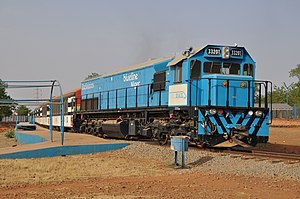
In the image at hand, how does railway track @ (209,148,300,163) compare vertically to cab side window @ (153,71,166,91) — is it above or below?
below

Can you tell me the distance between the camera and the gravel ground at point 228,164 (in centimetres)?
1021

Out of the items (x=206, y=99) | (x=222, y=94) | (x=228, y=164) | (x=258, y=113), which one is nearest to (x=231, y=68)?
(x=222, y=94)

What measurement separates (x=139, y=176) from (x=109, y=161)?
2983mm

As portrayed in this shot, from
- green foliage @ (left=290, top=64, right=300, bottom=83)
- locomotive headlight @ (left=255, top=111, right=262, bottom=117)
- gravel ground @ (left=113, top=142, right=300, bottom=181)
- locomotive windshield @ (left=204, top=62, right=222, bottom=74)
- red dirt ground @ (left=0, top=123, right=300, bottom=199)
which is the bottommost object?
red dirt ground @ (left=0, top=123, right=300, bottom=199)

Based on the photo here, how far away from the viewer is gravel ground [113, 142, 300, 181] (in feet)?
33.5

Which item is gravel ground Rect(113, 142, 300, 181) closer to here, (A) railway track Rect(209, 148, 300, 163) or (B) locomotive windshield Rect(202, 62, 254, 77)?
(A) railway track Rect(209, 148, 300, 163)

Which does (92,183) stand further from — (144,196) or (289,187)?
(289,187)

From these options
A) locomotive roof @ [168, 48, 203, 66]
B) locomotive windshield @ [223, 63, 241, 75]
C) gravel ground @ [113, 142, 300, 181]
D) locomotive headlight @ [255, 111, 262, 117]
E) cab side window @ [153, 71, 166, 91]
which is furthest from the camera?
cab side window @ [153, 71, 166, 91]

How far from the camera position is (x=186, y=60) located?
49.8 ft

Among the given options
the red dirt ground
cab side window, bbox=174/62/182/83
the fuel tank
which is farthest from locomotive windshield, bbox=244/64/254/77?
the fuel tank

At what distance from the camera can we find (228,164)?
11672 mm

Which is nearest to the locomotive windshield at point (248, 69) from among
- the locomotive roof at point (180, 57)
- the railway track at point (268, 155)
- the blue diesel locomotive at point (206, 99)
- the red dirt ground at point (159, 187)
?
the blue diesel locomotive at point (206, 99)

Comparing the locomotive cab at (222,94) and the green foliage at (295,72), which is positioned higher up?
the green foliage at (295,72)

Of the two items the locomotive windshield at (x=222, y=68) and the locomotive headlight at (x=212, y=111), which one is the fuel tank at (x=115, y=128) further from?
the locomotive headlight at (x=212, y=111)
